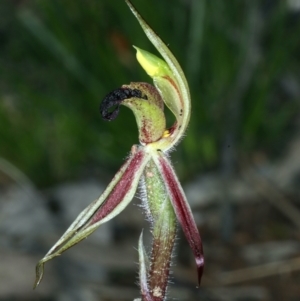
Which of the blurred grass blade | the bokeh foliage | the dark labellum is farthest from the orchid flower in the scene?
the blurred grass blade

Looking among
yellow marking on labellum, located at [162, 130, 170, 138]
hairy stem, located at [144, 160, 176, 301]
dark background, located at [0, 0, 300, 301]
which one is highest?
dark background, located at [0, 0, 300, 301]

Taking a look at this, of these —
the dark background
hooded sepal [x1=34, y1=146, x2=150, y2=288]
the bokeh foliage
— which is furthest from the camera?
the bokeh foliage

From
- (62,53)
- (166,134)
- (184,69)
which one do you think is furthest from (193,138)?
(166,134)

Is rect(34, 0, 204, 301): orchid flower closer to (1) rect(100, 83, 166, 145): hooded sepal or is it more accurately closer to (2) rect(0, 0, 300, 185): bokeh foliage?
(1) rect(100, 83, 166, 145): hooded sepal

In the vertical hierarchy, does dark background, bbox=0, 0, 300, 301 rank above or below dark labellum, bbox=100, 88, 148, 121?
above

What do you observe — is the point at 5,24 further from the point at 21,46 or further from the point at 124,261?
the point at 124,261

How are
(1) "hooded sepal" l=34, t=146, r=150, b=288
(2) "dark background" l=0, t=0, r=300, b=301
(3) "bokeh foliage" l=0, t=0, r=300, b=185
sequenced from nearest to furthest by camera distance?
(1) "hooded sepal" l=34, t=146, r=150, b=288
(2) "dark background" l=0, t=0, r=300, b=301
(3) "bokeh foliage" l=0, t=0, r=300, b=185

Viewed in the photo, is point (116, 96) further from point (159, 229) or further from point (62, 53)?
point (62, 53)

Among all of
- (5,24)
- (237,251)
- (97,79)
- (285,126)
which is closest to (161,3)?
(97,79)
